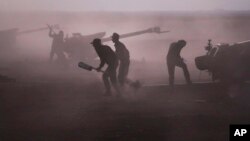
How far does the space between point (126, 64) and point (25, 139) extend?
6.14 m

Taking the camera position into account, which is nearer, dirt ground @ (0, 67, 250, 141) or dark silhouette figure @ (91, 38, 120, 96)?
dirt ground @ (0, 67, 250, 141)

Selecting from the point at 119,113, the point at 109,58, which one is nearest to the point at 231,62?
the point at 109,58

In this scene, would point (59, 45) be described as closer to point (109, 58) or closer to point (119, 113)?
point (109, 58)

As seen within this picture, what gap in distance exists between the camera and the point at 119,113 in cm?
1249

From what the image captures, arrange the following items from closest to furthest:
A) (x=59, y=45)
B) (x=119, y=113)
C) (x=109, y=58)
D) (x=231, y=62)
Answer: (x=119, y=113), (x=231, y=62), (x=109, y=58), (x=59, y=45)

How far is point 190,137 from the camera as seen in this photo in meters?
9.99

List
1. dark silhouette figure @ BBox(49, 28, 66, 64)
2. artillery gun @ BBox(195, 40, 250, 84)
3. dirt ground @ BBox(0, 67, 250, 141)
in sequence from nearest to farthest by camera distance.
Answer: dirt ground @ BBox(0, 67, 250, 141)
artillery gun @ BBox(195, 40, 250, 84)
dark silhouette figure @ BBox(49, 28, 66, 64)

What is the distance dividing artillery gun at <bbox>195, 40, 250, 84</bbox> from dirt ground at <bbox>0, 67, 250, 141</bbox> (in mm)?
509

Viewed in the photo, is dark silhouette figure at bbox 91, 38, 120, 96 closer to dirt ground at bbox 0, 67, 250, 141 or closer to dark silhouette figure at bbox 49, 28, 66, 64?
dirt ground at bbox 0, 67, 250, 141

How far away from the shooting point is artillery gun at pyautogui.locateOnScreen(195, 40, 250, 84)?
14781mm

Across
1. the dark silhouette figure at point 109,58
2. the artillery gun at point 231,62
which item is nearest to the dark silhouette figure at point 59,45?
the dark silhouette figure at point 109,58

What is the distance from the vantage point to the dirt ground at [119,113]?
10.3 m

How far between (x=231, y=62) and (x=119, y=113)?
4.17 m

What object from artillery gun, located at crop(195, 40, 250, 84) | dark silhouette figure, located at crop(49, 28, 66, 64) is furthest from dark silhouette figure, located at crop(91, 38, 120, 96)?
dark silhouette figure, located at crop(49, 28, 66, 64)
